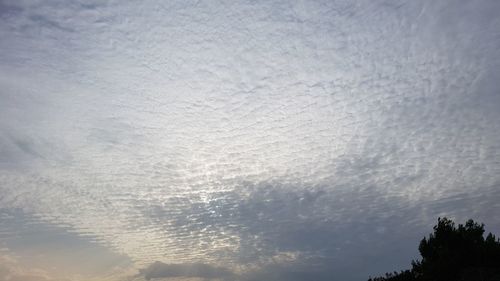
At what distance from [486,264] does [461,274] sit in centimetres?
286

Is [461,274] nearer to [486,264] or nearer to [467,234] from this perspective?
[486,264]

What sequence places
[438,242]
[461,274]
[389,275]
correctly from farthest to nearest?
[389,275] → [438,242] → [461,274]

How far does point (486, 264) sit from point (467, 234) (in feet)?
15.9

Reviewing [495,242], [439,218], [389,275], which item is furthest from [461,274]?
[389,275]

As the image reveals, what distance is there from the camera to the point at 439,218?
42.3 m

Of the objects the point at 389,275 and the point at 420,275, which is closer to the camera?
the point at 420,275

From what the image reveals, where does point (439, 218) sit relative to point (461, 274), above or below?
above

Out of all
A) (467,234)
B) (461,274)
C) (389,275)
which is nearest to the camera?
(461,274)

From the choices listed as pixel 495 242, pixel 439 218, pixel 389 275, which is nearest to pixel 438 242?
pixel 439 218

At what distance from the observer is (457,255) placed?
1459 inches

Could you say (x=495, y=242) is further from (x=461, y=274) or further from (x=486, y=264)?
(x=461, y=274)

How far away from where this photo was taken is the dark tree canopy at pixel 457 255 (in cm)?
3344

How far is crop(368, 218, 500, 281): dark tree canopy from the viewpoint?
33.4 meters

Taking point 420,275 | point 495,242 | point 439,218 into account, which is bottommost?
point 420,275
